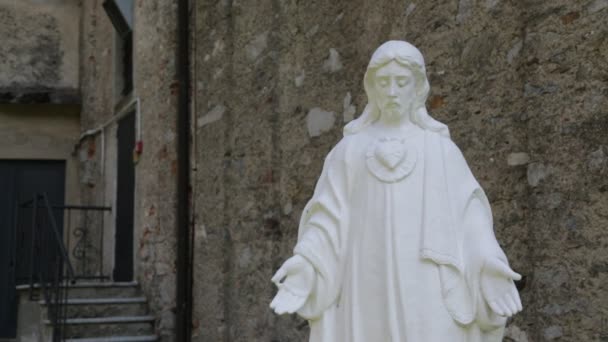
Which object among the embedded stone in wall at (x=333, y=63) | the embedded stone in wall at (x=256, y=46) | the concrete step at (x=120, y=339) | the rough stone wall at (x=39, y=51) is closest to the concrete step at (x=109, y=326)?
the concrete step at (x=120, y=339)

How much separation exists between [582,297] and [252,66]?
419 cm

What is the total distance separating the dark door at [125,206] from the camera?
10.3 m

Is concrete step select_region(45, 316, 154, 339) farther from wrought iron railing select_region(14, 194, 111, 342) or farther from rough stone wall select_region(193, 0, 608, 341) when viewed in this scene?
rough stone wall select_region(193, 0, 608, 341)

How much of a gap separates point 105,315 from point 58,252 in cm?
110

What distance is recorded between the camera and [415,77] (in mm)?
3336

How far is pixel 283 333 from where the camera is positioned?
22.0ft

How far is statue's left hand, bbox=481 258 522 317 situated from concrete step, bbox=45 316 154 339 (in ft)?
20.0

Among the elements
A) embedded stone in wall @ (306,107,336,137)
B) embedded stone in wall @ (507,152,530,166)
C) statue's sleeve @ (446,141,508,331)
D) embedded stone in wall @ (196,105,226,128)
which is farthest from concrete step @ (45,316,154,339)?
statue's sleeve @ (446,141,508,331)

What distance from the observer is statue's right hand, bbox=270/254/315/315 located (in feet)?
10.3

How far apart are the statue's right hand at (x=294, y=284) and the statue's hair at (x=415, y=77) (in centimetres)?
59

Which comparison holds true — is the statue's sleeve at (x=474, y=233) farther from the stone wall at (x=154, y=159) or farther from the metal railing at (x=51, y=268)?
the stone wall at (x=154, y=159)

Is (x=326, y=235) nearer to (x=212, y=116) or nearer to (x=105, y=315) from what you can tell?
(x=212, y=116)

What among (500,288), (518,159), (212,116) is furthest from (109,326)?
(500,288)

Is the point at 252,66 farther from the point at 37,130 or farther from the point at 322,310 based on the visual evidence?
the point at 37,130
